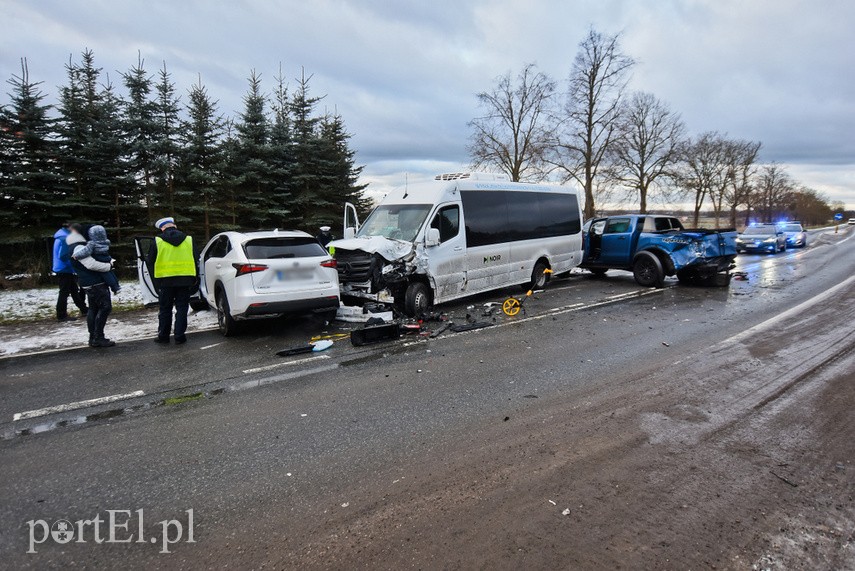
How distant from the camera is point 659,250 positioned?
12469 mm

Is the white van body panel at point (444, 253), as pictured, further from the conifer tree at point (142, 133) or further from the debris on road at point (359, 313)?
the conifer tree at point (142, 133)

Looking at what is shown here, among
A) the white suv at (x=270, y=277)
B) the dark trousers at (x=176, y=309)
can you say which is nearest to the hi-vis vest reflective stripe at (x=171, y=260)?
the dark trousers at (x=176, y=309)

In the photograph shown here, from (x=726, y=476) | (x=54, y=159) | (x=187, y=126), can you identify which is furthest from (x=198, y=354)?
(x=187, y=126)

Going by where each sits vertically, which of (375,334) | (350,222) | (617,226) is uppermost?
(350,222)

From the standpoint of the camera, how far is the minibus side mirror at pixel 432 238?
864 centimetres

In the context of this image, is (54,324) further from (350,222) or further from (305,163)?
(305,163)

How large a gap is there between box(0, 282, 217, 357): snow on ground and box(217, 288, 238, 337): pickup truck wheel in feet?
2.25

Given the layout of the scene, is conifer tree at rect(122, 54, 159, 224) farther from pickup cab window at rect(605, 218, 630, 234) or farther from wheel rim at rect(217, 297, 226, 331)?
pickup cab window at rect(605, 218, 630, 234)

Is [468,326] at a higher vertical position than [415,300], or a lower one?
lower

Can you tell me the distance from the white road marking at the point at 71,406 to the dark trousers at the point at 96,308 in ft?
8.80

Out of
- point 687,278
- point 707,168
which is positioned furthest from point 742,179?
point 687,278

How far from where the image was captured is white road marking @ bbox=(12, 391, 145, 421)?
4441 millimetres

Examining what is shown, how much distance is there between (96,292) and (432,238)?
18.2 ft

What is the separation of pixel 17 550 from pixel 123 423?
176cm
